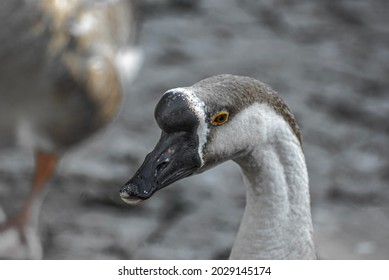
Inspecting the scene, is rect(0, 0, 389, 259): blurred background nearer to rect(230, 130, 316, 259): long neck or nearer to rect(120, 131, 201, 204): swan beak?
rect(230, 130, 316, 259): long neck

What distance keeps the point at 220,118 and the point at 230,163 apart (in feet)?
7.68

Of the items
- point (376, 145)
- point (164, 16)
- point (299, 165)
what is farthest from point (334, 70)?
point (299, 165)

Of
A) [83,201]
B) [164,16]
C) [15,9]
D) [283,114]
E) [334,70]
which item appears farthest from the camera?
[164,16]

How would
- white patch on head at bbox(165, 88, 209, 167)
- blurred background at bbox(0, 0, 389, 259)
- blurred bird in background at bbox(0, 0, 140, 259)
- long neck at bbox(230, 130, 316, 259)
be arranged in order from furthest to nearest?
blurred background at bbox(0, 0, 389, 259)
blurred bird in background at bbox(0, 0, 140, 259)
long neck at bbox(230, 130, 316, 259)
white patch on head at bbox(165, 88, 209, 167)

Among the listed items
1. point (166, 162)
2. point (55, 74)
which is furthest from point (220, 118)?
point (55, 74)

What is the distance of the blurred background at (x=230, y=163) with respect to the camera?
12.8 ft

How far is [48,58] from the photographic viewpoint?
3369 millimetres

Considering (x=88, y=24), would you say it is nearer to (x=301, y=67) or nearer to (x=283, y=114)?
(x=283, y=114)

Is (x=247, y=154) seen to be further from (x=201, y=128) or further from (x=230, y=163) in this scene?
(x=230, y=163)

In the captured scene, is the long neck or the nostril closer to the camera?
the nostril

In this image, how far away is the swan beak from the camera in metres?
1.98

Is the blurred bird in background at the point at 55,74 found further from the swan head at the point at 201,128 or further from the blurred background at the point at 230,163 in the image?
the swan head at the point at 201,128

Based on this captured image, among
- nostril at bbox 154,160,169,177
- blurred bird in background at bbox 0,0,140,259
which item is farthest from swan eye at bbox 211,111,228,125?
blurred bird in background at bbox 0,0,140,259
